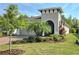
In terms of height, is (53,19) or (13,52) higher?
(53,19)

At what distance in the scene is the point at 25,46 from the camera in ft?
24.8

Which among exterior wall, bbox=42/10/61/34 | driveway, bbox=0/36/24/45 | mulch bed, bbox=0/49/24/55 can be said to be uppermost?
exterior wall, bbox=42/10/61/34

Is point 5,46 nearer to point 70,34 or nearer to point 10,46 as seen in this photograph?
point 10,46

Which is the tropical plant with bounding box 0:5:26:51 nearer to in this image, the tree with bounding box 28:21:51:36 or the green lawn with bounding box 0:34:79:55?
the tree with bounding box 28:21:51:36

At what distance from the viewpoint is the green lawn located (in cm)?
750

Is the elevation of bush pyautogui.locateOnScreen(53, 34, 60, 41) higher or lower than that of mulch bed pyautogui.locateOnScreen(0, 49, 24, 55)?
higher

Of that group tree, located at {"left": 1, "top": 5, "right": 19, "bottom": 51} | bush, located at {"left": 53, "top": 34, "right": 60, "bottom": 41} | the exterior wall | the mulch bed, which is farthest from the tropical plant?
bush, located at {"left": 53, "top": 34, "right": 60, "bottom": 41}

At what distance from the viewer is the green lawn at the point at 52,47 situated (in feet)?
24.6

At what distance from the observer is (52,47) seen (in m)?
7.54

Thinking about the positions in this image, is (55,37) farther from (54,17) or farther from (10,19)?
(10,19)

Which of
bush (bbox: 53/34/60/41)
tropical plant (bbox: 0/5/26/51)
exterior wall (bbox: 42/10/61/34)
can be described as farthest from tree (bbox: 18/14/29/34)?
bush (bbox: 53/34/60/41)

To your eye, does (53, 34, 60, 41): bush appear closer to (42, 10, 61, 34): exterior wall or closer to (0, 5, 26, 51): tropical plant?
(42, 10, 61, 34): exterior wall

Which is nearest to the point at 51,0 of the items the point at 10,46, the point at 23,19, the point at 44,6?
the point at 44,6

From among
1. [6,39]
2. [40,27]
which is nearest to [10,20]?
[6,39]
